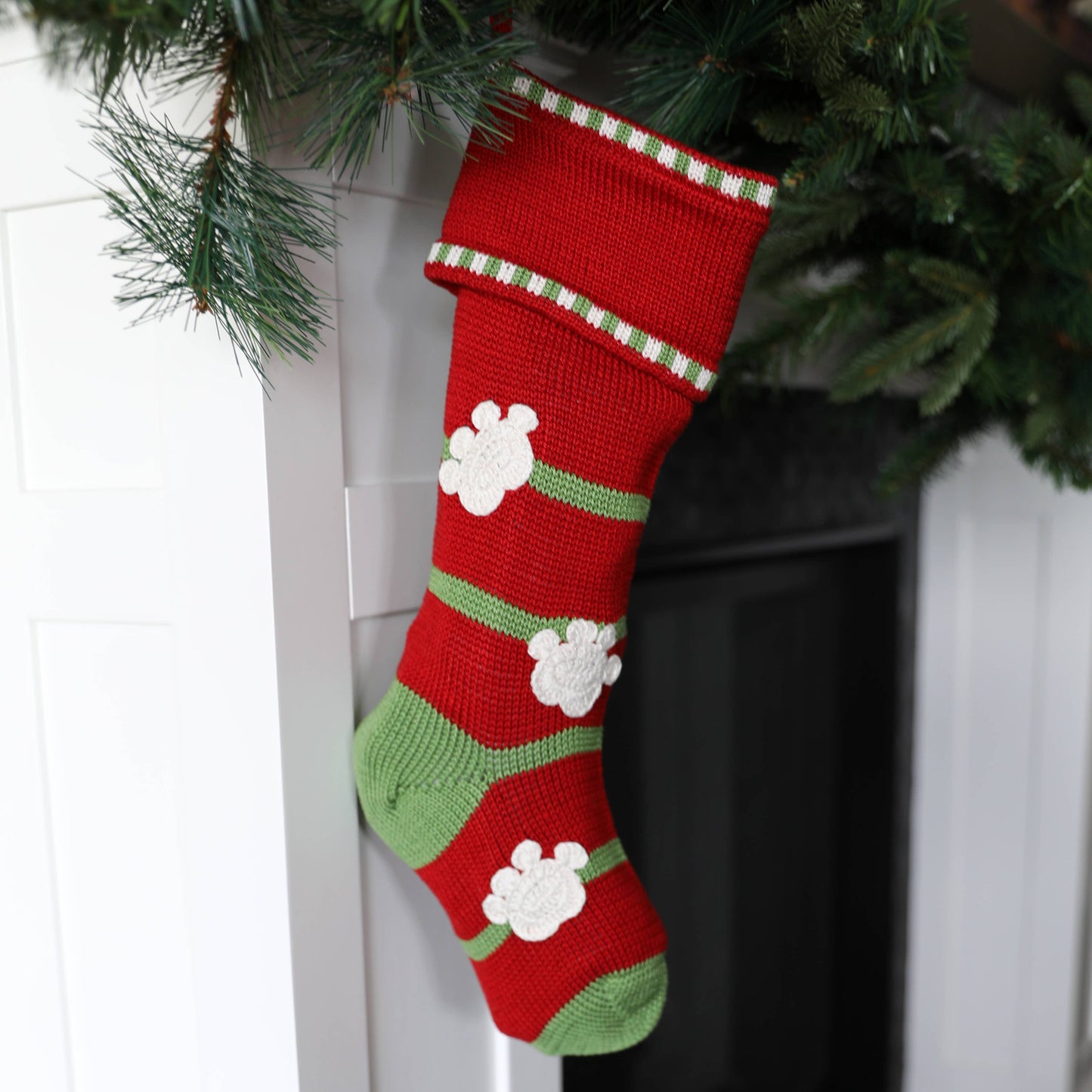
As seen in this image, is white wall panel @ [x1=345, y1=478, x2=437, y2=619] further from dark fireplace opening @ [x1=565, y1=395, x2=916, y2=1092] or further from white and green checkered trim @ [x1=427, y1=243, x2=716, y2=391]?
dark fireplace opening @ [x1=565, y1=395, x2=916, y2=1092]

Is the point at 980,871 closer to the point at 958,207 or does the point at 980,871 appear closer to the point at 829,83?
the point at 958,207

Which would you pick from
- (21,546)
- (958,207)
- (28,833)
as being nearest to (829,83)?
(958,207)

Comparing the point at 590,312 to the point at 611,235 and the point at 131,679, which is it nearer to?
the point at 611,235

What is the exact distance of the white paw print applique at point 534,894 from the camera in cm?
68

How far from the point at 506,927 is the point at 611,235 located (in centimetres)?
48

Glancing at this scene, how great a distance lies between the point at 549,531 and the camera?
632 mm

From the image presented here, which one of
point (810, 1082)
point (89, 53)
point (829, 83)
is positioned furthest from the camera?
point (810, 1082)

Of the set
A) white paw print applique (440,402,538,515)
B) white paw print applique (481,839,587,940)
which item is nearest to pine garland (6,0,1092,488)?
white paw print applique (440,402,538,515)

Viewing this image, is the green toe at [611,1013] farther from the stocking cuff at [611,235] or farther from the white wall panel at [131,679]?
the stocking cuff at [611,235]

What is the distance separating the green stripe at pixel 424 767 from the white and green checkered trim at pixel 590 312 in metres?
0.27

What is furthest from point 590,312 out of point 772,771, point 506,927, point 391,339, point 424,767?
point 772,771

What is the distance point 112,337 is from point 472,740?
1.23 ft

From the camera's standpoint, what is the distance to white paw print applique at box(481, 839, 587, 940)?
68 cm

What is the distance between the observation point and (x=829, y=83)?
0.63 m
